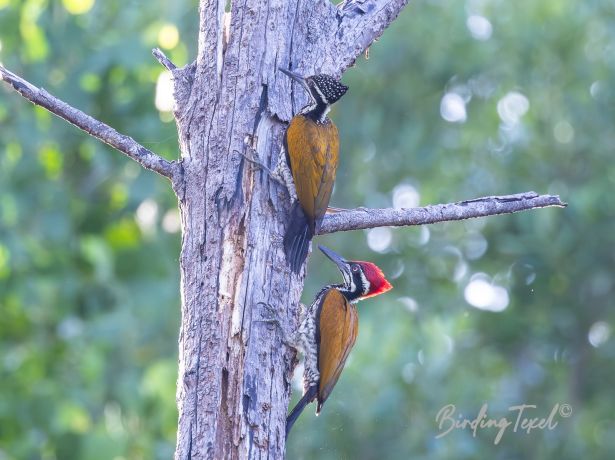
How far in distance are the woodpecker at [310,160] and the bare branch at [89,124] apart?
524 mm

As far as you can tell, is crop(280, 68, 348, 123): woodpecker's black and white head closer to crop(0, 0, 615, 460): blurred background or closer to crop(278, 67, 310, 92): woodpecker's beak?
crop(278, 67, 310, 92): woodpecker's beak

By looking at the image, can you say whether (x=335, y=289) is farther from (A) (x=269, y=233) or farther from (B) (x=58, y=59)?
(B) (x=58, y=59)

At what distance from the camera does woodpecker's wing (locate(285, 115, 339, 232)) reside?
14.8 feet

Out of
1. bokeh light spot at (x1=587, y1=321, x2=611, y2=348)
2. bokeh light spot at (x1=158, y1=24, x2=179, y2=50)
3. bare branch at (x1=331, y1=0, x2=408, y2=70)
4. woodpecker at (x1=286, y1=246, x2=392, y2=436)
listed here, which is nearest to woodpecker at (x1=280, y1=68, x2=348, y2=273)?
bare branch at (x1=331, y1=0, x2=408, y2=70)

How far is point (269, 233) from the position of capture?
421 cm

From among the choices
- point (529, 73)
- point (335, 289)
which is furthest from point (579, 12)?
point (335, 289)

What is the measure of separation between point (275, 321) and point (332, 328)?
3.95ft

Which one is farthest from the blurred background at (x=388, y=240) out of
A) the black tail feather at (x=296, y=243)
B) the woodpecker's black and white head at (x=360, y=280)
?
the black tail feather at (x=296, y=243)

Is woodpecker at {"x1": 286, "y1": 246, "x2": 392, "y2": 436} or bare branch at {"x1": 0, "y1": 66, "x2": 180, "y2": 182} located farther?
woodpecker at {"x1": 286, "y1": 246, "x2": 392, "y2": 436}

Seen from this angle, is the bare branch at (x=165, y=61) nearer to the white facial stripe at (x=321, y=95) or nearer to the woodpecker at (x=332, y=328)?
the white facial stripe at (x=321, y=95)

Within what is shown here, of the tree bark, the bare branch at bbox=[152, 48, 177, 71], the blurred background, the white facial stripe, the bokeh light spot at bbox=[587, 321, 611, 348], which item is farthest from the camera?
the bokeh light spot at bbox=[587, 321, 611, 348]

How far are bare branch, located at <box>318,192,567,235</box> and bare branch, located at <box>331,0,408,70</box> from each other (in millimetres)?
701

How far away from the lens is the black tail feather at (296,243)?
4.24 m

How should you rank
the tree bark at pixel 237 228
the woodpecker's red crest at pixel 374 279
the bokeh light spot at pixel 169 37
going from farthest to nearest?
1. the bokeh light spot at pixel 169 37
2. the woodpecker's red crest at pixel 374 279
3. the tree bark at pixel 237 228
